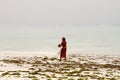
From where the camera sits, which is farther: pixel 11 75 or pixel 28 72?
pixel 28 72

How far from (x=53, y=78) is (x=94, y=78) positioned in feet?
7.20

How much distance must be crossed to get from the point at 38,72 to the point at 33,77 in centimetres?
216

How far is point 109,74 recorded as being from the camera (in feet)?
72.1

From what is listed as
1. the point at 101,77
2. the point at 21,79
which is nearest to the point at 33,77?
the point at 21,79

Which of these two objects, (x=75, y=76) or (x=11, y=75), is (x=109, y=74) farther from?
(x=11, y=75)

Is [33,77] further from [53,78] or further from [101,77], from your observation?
[101,77]

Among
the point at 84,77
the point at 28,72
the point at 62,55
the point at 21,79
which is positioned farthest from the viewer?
the point at 62,55

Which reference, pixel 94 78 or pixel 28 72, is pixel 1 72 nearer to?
pixel 28 72

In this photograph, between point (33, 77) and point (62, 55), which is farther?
point (62, 55)

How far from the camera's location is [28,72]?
21.4 meters

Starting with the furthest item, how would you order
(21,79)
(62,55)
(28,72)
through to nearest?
(62,55) < (28,72) < (21,79)

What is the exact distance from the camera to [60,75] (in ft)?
67.7

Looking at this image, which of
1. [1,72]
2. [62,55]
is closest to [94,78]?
[1,72]

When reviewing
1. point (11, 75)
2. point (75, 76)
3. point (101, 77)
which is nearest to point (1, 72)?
point (11, 75)
